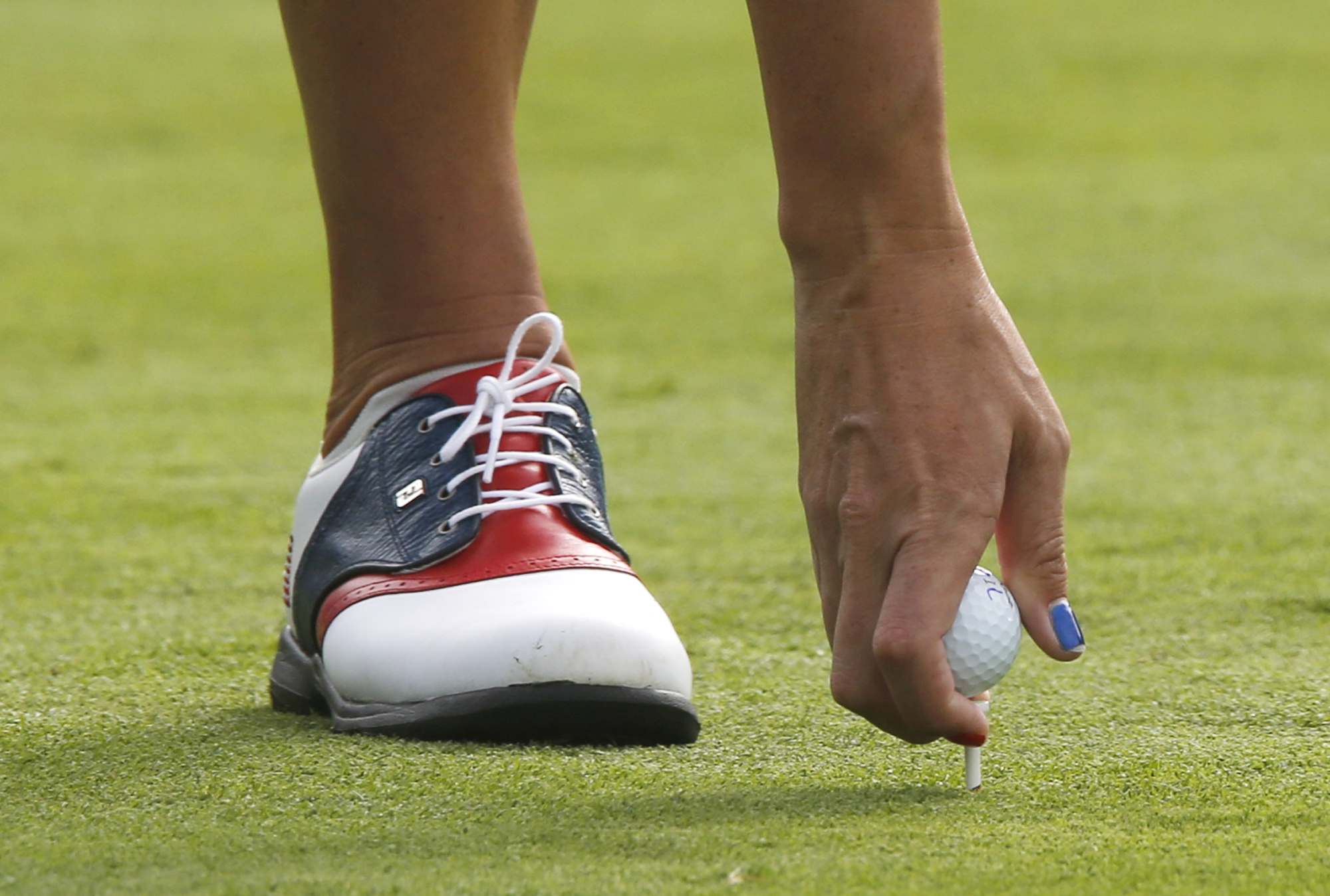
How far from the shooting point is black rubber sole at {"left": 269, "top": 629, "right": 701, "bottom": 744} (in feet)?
3.17

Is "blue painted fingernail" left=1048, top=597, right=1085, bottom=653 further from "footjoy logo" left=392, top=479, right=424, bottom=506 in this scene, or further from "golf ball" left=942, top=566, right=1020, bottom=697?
"footjoy logo" left=392, top=479, right=424, bottom=506

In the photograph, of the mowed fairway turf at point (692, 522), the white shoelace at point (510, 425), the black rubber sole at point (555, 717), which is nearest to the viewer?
the mowed fairway turf at point (692, 522)

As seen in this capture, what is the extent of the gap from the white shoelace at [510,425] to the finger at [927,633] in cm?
34

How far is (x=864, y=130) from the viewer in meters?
0.82

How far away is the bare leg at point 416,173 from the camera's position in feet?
3.78

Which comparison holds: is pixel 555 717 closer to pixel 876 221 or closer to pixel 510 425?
pixel 510 425

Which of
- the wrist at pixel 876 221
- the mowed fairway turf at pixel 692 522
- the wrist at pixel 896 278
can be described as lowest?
the mowed fairway turf at pixel 692 522

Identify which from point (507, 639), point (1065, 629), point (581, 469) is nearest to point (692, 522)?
point (581, 469)

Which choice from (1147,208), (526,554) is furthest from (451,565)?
(1147,208)

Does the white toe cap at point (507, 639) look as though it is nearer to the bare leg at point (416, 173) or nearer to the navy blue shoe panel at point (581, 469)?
the navy blue shoe panel at point (581, 469)

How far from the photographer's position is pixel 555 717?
0.97m

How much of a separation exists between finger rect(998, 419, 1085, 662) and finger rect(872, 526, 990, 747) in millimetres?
39

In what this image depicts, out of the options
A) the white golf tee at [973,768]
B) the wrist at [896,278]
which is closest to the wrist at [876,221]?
the wrist at [896,278]

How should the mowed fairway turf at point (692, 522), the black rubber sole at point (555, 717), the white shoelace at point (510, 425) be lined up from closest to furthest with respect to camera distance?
the mowed fairway turf at point (692, 522) < the black rubber sole at point (555, 717) < the white shoelace at point (510, 425)
